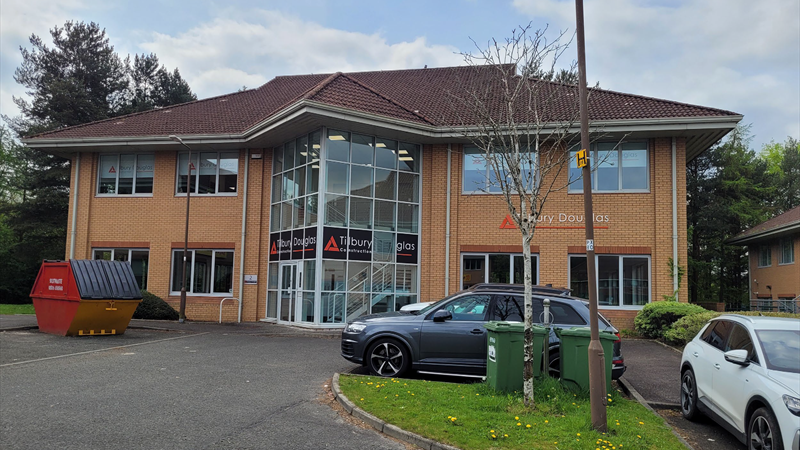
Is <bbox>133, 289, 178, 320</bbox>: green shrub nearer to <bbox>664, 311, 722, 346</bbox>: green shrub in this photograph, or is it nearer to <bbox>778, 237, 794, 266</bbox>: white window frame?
<bbox>664, 311, 722, 346</bbox>: green shrub

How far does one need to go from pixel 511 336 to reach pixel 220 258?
15064mm

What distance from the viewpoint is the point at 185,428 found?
6.14 metres

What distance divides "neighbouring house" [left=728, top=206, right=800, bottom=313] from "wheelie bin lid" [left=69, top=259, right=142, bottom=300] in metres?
25.1

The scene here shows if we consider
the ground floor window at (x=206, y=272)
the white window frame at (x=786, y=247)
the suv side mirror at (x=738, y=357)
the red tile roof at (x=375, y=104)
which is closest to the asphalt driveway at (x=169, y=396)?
the suv side mirror at (x=738, y=357)

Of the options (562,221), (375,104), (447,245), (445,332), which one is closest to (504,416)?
(445,332)

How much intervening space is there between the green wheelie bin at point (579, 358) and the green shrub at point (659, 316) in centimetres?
866

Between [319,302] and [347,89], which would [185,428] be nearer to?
[319,302]

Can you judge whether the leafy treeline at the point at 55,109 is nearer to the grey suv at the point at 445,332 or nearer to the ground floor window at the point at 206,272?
the ground floor window at the point at 206,272

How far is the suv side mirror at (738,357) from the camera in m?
5.98

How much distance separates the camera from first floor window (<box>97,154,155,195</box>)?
2130 cm

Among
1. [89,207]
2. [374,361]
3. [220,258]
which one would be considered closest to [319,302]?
[220,258]

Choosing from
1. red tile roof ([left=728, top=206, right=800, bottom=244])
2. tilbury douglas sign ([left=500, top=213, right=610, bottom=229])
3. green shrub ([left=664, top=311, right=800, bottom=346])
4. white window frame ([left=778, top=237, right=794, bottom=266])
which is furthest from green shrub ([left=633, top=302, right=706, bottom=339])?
white window frame ([left=778, top=237, right=794, bottom=266])

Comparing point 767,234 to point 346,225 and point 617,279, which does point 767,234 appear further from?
point 346,225

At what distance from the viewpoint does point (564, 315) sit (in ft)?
29.7
